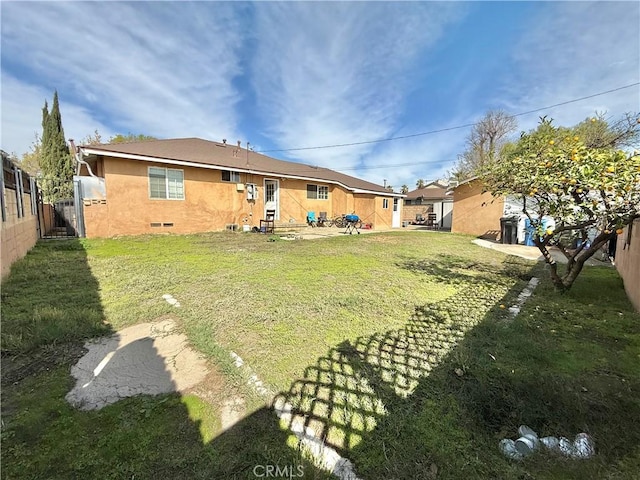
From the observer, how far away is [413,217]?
3183 centimetres

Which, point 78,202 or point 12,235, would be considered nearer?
point 12,235

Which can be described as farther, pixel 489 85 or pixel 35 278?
pixel 489 85

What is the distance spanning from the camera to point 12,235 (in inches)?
233

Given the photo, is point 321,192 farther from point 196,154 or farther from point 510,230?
point 510,230

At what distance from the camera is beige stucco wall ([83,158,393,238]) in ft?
35.8

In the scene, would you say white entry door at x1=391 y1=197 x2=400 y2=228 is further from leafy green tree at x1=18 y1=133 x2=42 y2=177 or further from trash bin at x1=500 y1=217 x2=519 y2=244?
leafy green tree at x1=18 y1=133 x2=42 y2=177

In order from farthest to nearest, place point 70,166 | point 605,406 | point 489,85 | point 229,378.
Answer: point 70,166 < point 489,85 < point 229,378 < point 605,406

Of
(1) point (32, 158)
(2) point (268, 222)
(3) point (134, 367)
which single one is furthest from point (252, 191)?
(1) point (32, 158)

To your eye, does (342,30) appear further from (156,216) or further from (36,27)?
(156,216)

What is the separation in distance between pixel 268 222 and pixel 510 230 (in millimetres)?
11903

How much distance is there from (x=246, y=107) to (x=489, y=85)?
49.4 feet

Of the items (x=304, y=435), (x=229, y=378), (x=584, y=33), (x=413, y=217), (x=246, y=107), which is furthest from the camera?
(x=413, y=217)

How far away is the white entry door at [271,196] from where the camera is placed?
623 inches

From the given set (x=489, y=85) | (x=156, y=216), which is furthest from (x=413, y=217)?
(x=156, y=216)
